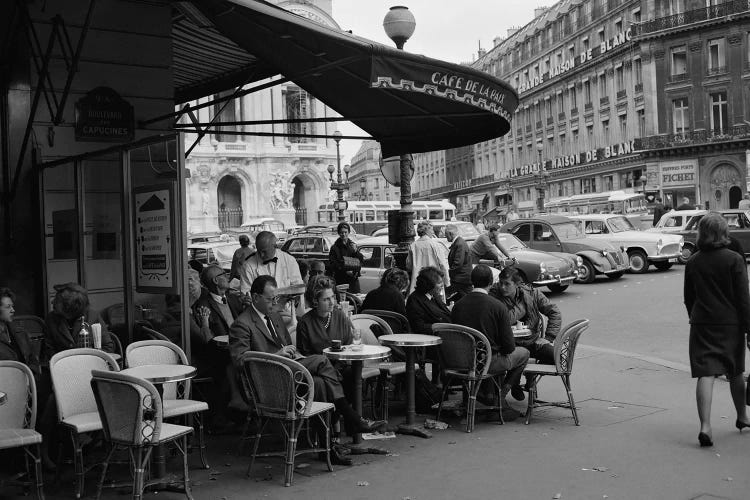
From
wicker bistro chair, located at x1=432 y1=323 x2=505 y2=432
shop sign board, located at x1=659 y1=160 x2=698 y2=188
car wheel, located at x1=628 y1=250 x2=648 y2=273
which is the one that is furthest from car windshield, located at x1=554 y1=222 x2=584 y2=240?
shop sign board, located at x1=659 y1=160 x2=698 y2=188

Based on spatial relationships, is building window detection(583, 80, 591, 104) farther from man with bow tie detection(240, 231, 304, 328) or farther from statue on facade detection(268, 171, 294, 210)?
man with bow tie detection(240, 231, 304, 328)

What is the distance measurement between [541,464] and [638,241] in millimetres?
19373

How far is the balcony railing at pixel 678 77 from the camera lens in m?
55.2

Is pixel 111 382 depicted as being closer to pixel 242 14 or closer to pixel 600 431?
pixel 242 14

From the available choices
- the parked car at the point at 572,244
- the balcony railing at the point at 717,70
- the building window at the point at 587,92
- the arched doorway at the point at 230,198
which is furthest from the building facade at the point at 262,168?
the parked car at the point at 572,244

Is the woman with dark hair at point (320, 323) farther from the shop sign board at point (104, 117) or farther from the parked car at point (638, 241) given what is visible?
the parked car at point (638, 241)

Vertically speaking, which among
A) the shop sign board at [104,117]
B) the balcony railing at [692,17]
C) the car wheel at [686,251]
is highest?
the balcony railing at [692,17]

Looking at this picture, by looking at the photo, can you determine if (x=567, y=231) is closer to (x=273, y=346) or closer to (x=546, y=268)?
(x=546, y=268)

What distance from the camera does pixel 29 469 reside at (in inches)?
231

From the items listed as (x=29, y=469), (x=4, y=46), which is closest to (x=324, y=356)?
(x=29, y=469)

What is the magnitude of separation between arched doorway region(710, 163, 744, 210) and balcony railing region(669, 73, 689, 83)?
21.8 ft

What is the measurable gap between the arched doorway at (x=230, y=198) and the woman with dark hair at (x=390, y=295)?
63.0 m

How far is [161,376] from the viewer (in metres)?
5.79

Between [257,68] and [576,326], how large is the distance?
5.91m
